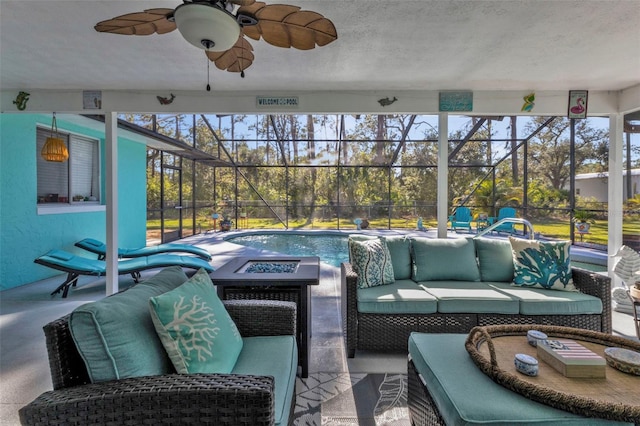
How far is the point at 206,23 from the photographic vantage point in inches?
57.4

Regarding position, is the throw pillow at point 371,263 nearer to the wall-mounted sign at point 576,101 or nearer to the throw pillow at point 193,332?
the throw pillow at point 193,332

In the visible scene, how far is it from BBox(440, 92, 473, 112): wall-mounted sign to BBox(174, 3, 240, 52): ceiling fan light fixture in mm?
2894

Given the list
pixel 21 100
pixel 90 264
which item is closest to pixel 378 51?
pixel 21 100

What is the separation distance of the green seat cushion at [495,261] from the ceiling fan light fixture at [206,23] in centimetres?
279

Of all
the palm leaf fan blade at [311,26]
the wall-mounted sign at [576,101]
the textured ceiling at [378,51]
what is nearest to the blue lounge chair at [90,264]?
the textured ceiling at [378,51]

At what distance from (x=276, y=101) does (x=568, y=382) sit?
3543 mm

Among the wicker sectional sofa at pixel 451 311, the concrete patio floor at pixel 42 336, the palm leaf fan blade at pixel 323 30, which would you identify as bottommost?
the concrete patio floor at pixel 42 336

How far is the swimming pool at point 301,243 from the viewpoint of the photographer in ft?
25.8

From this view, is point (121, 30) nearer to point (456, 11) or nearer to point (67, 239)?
point (456, 11)

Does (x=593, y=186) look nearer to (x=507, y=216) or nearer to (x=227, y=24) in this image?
(x=507, y=216)

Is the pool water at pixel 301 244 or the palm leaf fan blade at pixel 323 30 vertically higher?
the palm leaf fan blade at pixel 323 30

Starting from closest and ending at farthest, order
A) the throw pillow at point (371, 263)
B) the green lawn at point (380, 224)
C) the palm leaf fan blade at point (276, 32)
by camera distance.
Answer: the palm leaf fan blade at point (276, 32) < the throw pillow at point (371, 263) < the green lawn at point (380, 224)

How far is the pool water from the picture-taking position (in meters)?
7.90

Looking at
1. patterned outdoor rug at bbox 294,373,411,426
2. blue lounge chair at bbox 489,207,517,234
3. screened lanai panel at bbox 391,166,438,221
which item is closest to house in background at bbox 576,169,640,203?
blue lounge chair at bbox 489,207,517,234
